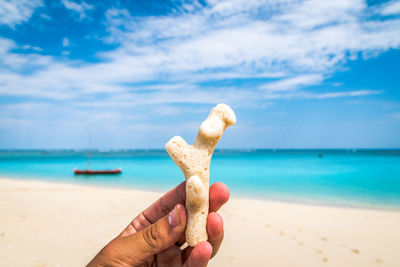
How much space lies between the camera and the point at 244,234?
6281 mm

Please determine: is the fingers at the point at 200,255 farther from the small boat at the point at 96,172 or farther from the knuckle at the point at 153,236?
the small boat at the point at 96,172

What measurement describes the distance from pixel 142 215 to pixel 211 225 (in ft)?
3.51

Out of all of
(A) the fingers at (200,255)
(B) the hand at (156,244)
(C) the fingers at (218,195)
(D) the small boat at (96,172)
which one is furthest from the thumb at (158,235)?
(D) the small boat at (96,172)

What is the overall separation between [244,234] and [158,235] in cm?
448

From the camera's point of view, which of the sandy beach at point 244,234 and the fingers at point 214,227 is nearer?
the fingers at point 214,227

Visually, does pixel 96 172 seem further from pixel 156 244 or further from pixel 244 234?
pixel 156 244

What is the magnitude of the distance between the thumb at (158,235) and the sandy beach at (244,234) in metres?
3.08

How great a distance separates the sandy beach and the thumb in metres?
3.08

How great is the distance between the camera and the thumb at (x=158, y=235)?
91.5 inches

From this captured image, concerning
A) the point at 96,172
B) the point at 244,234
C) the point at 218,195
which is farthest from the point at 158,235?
the point at 96,172

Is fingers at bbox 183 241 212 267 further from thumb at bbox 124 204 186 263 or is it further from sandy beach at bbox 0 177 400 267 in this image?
sandy beach at bbox 0 177 400 267

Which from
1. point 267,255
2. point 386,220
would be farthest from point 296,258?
point 386,220

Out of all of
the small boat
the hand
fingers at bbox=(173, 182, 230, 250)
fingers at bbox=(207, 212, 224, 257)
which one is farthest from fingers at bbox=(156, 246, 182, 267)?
the small boat

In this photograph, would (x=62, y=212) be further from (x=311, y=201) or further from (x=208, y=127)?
(x=311, y=201)
